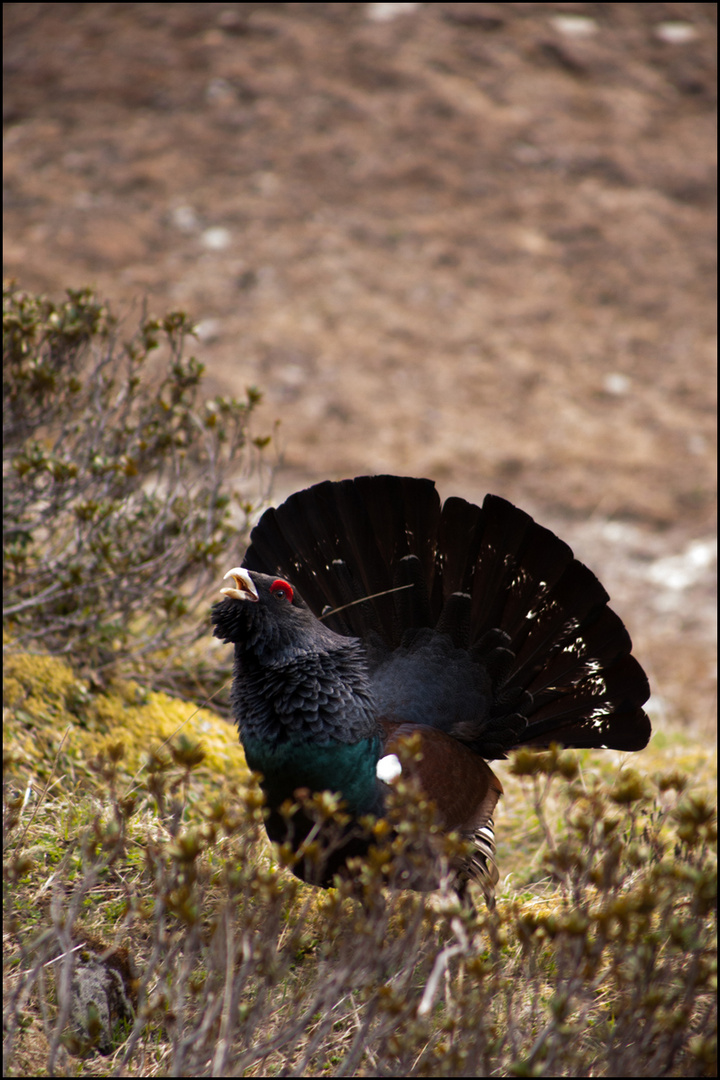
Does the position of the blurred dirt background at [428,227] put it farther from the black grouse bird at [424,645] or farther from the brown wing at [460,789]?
the brown wing at [460,789]

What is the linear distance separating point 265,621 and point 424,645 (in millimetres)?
728

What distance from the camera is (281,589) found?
9.87ft

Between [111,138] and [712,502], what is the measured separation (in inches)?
366

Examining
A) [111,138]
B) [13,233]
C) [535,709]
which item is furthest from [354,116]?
[535,709]

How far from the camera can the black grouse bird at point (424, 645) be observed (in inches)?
115

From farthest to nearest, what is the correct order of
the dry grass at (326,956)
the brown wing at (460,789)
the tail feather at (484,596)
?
the tail feather at (484,596)
the brown wing at (460,789)
the dry grass at (326,956)

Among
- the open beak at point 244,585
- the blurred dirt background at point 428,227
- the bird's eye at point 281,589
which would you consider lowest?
the blurred dirt background at point 428,227

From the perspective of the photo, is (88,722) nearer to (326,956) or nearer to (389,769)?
(389,769)

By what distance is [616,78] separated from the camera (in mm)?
14383

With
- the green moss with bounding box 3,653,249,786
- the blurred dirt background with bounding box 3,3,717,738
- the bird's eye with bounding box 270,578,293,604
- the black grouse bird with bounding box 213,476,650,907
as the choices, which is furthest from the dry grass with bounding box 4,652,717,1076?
the blurred dirt background with bounding box 3,3,717,738

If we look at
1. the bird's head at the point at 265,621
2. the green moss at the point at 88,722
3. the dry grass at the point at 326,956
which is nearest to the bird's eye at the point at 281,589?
the bird's head at the point at 265,621

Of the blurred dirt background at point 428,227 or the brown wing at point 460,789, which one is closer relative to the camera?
the brown wing at point 460,789

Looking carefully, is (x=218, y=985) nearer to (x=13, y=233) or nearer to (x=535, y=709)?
(x=535, y=709)

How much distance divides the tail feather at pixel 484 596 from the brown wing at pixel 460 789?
7.2 inches
